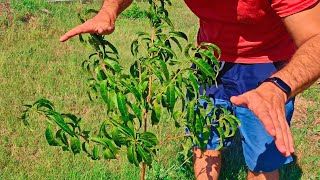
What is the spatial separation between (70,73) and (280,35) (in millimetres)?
3315

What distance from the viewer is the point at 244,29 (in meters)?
2.58

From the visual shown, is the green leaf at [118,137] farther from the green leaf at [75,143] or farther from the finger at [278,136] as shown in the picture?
the finger at [278,136]

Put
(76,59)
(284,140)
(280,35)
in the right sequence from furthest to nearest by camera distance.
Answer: (76,59), (280,35), (284,140)

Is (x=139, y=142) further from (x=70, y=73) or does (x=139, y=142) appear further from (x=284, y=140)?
(x=70, y=73)

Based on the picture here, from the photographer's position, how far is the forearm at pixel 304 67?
1.86m

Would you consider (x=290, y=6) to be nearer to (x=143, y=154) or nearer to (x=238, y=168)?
(x=143, y=154)

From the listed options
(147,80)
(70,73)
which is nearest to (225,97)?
(147,80)

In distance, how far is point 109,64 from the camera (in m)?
1.99

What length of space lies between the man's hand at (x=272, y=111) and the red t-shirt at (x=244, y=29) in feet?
2.16

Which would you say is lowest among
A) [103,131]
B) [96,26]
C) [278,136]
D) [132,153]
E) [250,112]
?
[250,112]

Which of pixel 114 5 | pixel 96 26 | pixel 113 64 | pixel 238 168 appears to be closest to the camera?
pixel 113 64

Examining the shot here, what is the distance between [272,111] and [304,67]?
0.36 meters

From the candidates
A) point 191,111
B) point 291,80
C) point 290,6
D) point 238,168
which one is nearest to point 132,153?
point 191,111

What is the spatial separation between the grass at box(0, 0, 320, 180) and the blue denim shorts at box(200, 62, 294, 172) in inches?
20.0
